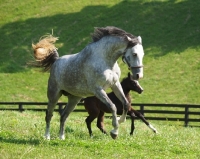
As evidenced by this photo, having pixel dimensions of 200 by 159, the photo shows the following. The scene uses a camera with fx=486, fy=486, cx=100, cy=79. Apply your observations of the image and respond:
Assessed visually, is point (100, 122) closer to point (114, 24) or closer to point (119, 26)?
point (119, 26)

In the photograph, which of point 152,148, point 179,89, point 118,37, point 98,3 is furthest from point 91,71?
point 98,3

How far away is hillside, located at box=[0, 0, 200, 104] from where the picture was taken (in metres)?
34.6

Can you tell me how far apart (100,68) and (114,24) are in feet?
112

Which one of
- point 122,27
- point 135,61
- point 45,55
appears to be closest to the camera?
point 135,61

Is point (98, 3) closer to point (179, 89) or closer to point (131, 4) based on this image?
point (131, 4)

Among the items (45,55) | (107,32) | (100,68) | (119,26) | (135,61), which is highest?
(119,26)

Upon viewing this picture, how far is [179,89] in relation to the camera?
34.2m

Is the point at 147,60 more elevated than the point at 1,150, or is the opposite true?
the point at 147,60

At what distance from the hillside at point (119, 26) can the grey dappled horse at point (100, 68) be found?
20.6 metres

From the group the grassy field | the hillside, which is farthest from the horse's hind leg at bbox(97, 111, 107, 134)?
the hillside

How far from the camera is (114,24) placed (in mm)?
44906

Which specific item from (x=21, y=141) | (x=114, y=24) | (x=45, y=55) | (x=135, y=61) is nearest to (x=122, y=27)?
(x=114, y=24)

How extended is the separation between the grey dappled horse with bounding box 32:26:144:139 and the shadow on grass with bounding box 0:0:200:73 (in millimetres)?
26692

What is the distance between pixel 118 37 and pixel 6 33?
116ft
